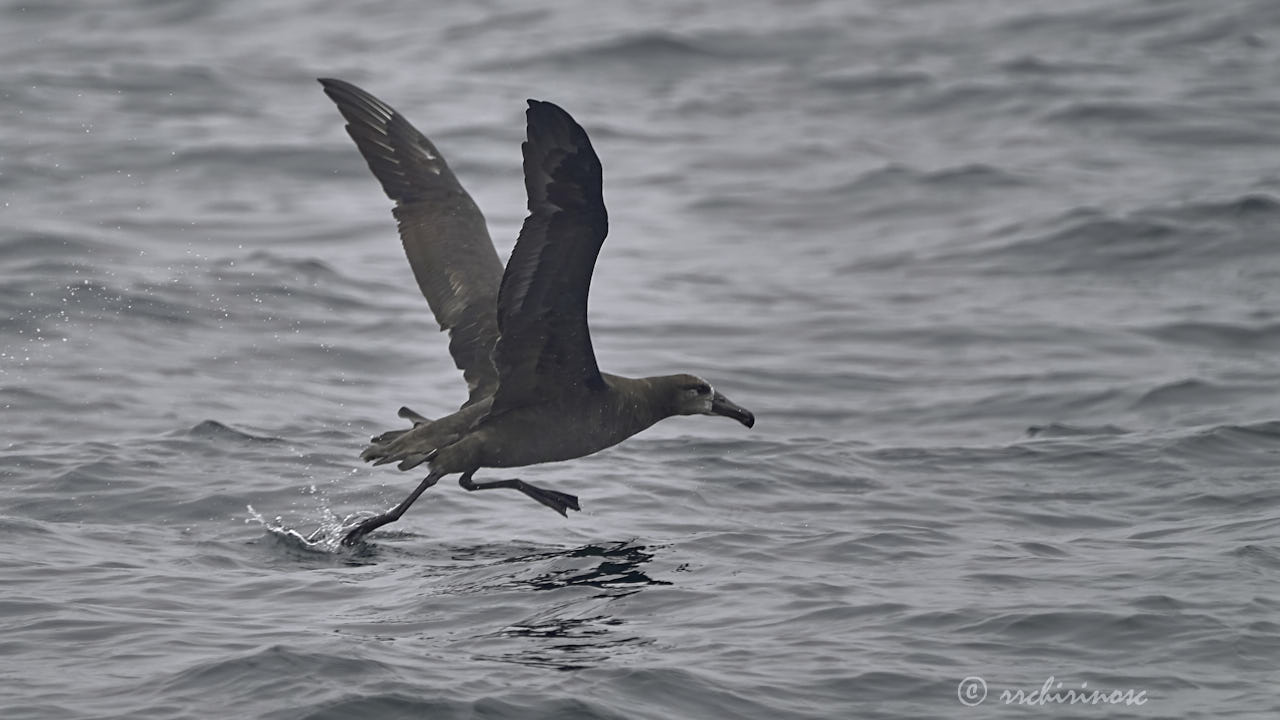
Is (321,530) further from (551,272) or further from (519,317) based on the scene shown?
(551,272)

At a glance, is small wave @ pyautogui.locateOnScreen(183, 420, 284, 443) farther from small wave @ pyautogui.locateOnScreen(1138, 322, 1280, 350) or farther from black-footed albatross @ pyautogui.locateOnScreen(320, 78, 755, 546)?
small wave @ pyautogui.locateOnScreen(1138, 322, 1280, 350)

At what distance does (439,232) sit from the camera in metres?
10.8

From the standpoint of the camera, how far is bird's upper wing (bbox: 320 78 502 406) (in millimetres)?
10461

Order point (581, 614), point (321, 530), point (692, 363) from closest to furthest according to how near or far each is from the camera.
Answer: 1. point (581, 614)
2. point (321, 530)
3. point (692, 363)

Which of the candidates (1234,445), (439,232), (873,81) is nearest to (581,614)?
(439,232)

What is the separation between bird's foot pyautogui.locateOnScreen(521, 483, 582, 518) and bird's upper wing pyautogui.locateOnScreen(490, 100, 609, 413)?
2.25ft

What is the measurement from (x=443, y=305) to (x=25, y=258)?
20.8 ft

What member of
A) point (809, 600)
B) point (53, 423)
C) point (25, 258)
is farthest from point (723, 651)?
point (25, 258)

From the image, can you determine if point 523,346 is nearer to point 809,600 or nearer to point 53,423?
point 809,600

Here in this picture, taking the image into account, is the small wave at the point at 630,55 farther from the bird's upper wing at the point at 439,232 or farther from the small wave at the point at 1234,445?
the small wave at the point at 1234,445

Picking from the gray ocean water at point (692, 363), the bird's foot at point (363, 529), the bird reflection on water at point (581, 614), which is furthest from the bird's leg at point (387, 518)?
the bird reflection on water at point (581, 614)

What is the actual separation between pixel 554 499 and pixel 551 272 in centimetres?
189

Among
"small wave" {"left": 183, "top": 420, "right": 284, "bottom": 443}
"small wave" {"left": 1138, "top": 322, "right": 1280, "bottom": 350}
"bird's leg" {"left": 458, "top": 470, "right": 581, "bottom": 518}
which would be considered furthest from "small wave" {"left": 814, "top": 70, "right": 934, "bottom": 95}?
"bird's leg" {"left": 458, "top": 470, "right": 581, "bottom": 518}

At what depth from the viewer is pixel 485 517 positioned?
35.4ft
